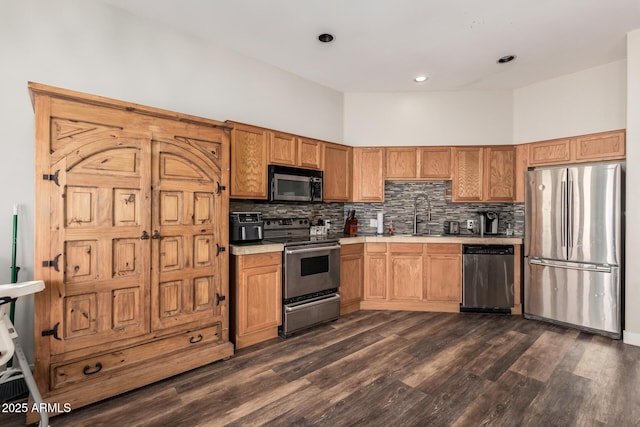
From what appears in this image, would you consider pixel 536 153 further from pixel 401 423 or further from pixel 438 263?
pixel 401 423

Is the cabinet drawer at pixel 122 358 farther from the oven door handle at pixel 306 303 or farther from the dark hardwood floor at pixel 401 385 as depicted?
the oven door handle at pixel 306 303

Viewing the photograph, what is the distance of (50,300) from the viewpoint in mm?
1830

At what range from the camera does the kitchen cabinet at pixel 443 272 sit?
3820mm

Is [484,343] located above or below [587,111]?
below

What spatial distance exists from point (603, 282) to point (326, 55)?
12.6 ft

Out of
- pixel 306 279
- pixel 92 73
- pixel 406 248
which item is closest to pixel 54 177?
pixel 92 73

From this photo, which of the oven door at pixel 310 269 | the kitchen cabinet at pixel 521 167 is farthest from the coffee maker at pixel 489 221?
the oven door at pixel 310 269

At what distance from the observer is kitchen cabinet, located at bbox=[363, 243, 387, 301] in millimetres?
3919

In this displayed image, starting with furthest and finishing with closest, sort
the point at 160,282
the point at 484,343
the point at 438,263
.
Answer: the point at 438,263 < the point at 484,343 < the point at 160,282

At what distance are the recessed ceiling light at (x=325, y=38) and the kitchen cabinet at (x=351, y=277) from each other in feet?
7.48

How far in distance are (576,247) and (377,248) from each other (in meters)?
2.18

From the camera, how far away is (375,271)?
3.94 meters

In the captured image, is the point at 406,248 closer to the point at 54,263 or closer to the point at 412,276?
the point at 412,276

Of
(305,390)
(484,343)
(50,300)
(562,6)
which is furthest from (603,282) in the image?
(50,300)
